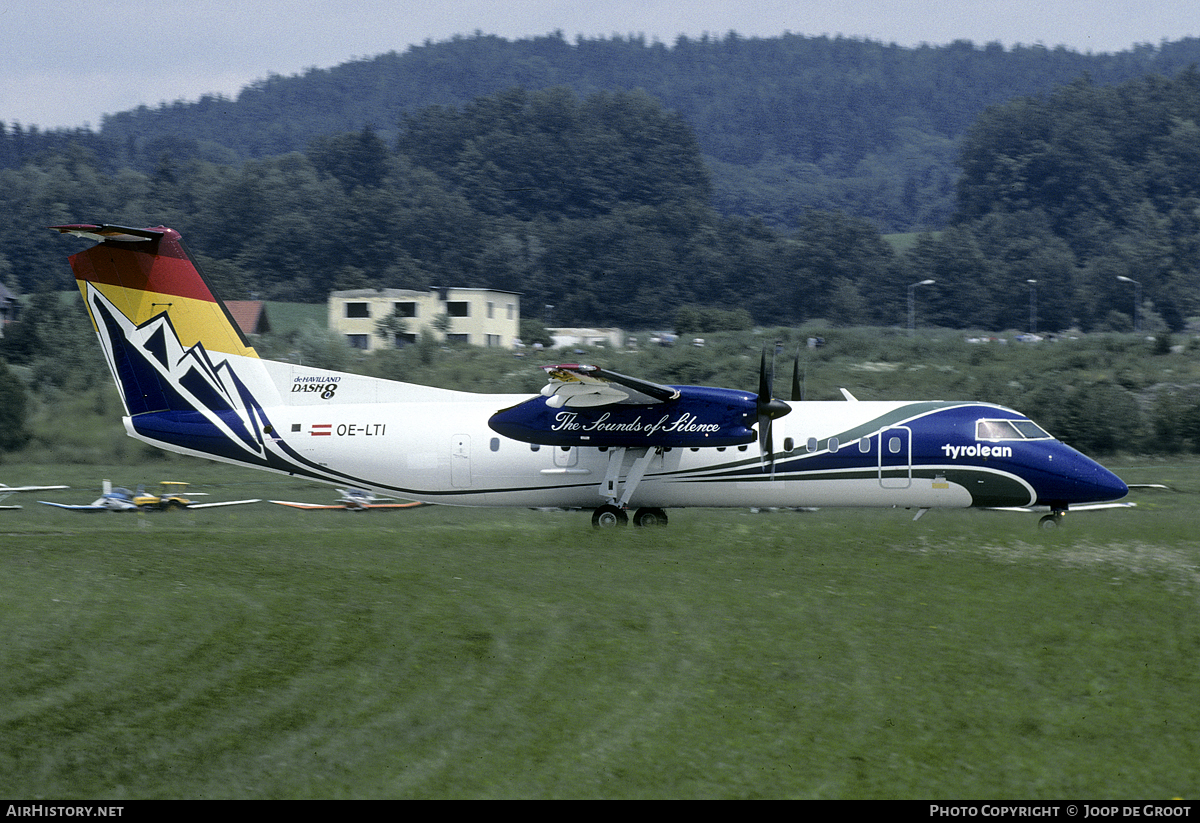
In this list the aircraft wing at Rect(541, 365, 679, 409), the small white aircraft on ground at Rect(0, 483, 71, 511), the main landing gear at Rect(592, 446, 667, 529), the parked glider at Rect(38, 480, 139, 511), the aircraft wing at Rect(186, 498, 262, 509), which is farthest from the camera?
the small white aircraft on ground at Rect(0, 483, 71, 511)

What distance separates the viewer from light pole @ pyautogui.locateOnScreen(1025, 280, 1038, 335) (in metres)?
128

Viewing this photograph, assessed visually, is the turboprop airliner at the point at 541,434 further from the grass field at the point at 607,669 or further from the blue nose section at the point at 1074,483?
the grass field at the point at 607,669

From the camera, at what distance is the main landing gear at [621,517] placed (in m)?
26.8

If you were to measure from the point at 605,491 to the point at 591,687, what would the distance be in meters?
12.6

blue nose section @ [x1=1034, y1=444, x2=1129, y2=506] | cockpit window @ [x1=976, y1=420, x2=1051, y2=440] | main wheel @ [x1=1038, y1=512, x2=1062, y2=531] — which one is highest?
cockpit window @ [x1=976, y1=420, x2=1051, y2=440]

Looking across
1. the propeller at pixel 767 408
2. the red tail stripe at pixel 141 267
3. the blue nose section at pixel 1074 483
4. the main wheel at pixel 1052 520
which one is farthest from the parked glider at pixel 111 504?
the blue nose section at pixel 1074 483

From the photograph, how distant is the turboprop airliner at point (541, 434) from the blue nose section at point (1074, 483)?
0.10 ft

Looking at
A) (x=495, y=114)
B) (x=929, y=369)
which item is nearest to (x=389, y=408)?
(x=929, y=369)

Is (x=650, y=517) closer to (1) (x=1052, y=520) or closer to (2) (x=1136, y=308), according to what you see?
(1) (x=1052, y=520)

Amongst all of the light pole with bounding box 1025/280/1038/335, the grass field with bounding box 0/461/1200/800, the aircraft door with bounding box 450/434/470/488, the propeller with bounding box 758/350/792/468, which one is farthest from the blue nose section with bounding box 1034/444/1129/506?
the light pole with bounding box 1025/280/1038/335

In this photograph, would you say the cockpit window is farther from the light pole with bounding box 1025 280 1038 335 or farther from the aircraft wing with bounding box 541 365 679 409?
the light pole with bounding box 1025 280 1038 335

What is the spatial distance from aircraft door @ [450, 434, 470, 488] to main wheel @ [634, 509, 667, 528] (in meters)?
4.07

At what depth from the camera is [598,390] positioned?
25531mm

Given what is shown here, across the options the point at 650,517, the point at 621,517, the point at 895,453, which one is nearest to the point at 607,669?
the point at 621,517
